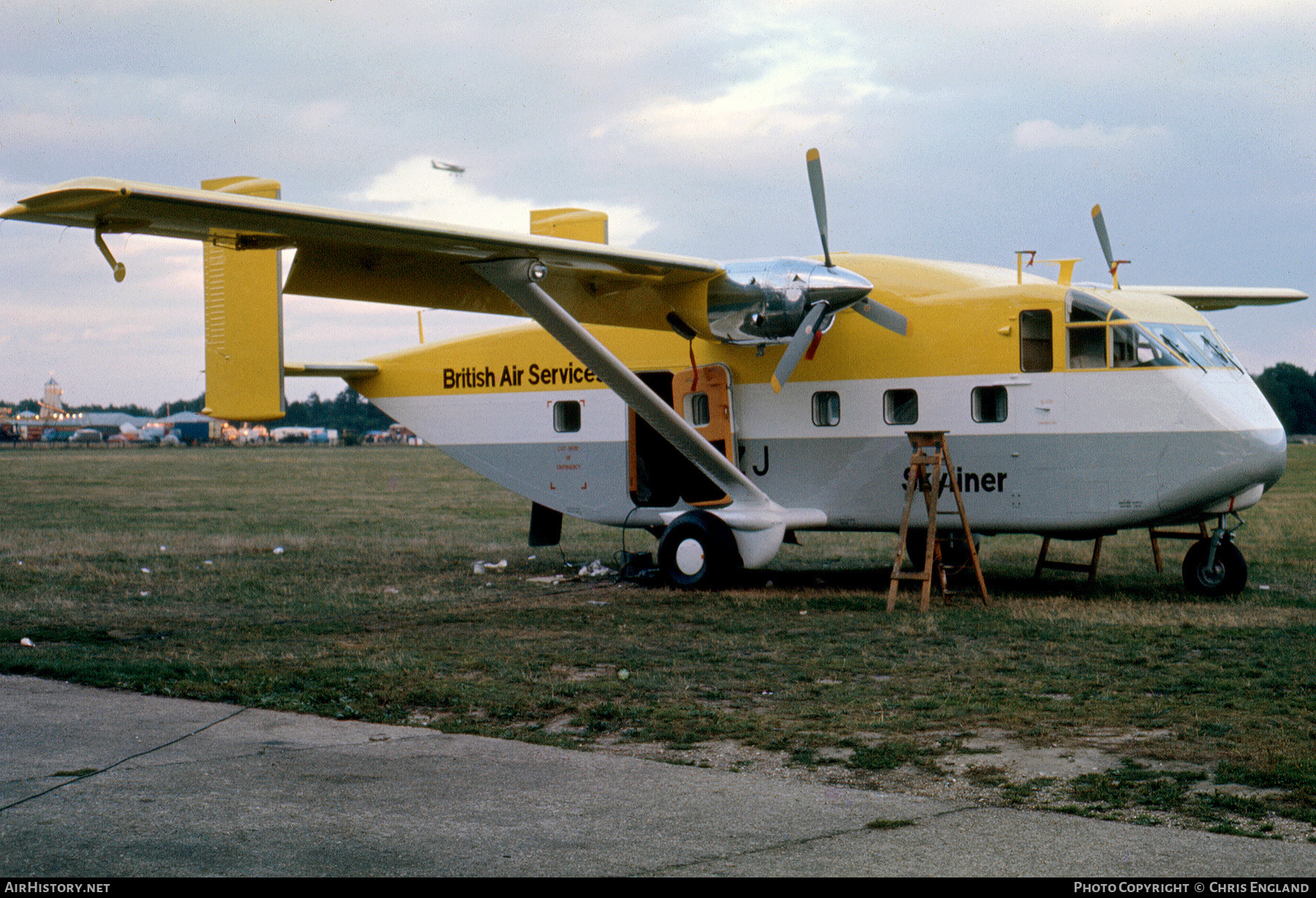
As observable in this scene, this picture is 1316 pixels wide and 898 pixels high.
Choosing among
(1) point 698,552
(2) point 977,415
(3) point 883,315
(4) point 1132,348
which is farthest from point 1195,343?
(1) point 698,552

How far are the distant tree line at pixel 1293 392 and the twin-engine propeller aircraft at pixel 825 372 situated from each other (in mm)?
119071

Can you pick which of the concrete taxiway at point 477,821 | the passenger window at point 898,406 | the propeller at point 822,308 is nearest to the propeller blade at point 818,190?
the propeller at point 822,308

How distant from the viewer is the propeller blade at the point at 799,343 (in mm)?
12664

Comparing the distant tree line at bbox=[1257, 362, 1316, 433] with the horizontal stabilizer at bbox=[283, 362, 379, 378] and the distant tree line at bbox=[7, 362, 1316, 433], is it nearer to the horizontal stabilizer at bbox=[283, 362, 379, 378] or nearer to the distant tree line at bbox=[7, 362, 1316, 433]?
the distant tree line at bbox=[7, 362, 1316, 433]

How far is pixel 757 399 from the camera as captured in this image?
561 inches

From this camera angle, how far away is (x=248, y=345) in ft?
40.7

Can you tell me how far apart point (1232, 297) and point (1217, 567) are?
5.52 m

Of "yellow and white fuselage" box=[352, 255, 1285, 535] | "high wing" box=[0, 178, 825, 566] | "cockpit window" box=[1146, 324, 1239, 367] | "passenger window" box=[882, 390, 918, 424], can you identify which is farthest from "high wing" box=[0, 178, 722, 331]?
"cockpit window" box=[1146, 324, 1239, 367]

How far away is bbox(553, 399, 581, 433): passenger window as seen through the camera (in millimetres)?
15633

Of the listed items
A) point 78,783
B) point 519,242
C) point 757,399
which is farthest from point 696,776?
point 757,399

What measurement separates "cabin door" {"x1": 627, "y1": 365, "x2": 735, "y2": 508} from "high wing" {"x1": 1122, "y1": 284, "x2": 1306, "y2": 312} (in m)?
6.34

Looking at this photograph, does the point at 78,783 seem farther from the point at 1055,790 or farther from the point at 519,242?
the point at 519,242

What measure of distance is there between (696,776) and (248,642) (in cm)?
559

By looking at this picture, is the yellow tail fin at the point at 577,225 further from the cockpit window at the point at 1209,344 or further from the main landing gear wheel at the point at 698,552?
the cockpit window at the point at 1209,344
